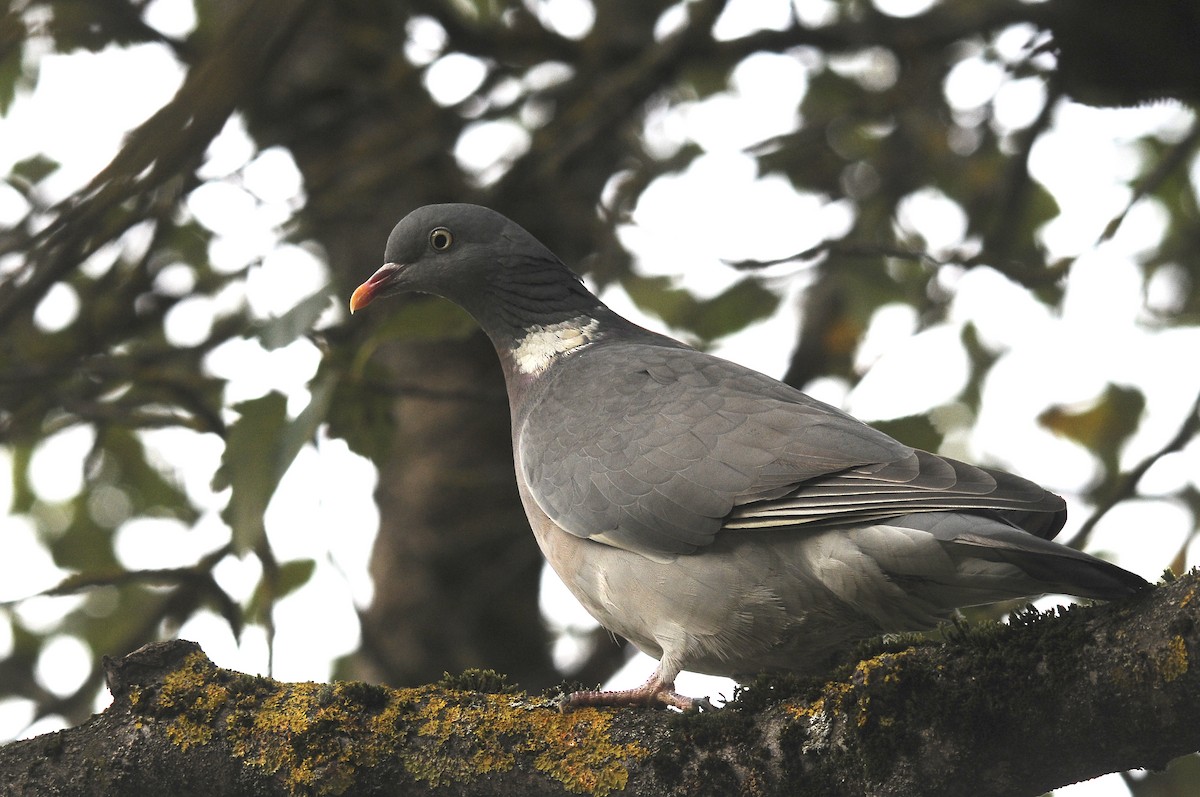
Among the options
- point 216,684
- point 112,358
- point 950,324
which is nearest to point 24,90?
point 112,358

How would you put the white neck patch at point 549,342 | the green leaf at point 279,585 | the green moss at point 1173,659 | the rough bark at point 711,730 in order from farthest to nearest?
the white neck patch at point 549,342 < the green leaf at point 279,585 < the rough bark at point 711,730 < the green moss at point 1173,659

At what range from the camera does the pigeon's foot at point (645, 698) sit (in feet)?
10.3

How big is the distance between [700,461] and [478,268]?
63.1 inches

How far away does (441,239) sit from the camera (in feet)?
16.1

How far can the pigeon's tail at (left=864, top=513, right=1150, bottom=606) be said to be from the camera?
256 centimetres

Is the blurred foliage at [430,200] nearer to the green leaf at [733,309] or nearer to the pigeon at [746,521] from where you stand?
the green leaf at [733,309]

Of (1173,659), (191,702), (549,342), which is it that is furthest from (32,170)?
(1173,659)

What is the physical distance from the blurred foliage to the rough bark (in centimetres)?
97

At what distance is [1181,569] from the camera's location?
4.81m

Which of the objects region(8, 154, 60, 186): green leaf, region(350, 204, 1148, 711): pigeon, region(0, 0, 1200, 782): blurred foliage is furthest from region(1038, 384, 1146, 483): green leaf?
region(8, 154, 60, 186): green leaf

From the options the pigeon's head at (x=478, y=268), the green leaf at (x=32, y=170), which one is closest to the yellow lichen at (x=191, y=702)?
the pigeon's head at (x=478, y=268)

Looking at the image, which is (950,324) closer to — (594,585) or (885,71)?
(885,71)

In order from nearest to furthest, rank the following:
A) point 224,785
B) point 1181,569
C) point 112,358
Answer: point 224,785 < point 1181,569 < point 112,358

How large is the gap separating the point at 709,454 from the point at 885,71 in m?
4.16
